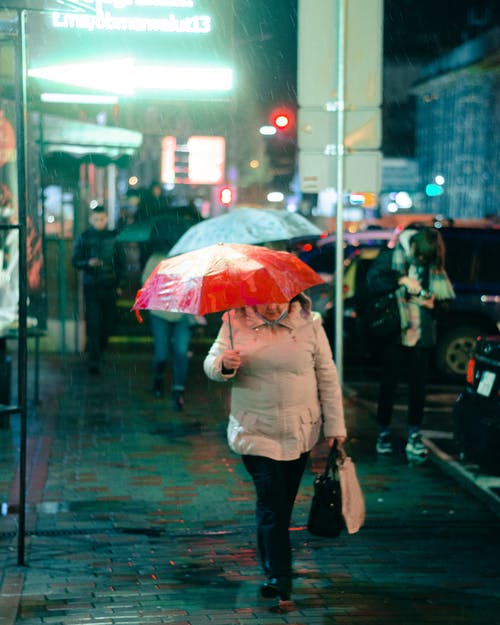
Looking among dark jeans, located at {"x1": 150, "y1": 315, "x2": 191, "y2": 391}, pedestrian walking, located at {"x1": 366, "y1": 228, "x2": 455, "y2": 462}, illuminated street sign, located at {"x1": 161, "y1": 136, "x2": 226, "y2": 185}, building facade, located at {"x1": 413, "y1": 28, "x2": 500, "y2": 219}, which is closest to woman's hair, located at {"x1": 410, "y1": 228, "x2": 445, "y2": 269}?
pedestrian walking, located at {"x1": 366, "y1": 228, "x2": 455, "y2": 462}

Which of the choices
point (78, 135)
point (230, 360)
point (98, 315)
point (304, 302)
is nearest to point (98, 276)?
point (98, 315)

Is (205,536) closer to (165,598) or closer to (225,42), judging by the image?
(165,598)

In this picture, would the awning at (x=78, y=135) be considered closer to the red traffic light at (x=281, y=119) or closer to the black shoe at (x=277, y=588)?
the red traffic light at (x=281, y=119)

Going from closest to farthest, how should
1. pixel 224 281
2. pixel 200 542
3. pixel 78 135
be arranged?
pixel 224 281
pixel 200 542
pixel 78 135

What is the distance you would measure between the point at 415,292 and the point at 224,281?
3964 millimetres

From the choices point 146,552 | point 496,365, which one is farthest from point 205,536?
point 496,365

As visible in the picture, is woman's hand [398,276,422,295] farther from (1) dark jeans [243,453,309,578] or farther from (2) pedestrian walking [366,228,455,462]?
(1) dark jeans [243,453,309,578]

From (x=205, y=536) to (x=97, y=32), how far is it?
7.77 metres

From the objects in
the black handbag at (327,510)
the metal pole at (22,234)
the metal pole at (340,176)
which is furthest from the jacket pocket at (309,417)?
the metal pole at (340,176)

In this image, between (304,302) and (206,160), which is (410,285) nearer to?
(304,302)

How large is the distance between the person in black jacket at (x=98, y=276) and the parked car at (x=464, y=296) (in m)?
2.73

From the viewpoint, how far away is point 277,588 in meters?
5.77

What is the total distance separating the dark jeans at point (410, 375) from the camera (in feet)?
30.8

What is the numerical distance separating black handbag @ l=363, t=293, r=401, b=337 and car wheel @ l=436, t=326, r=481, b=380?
18.3 ft
